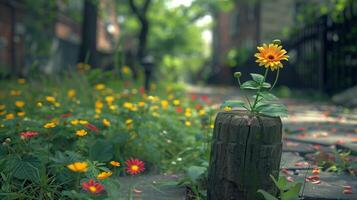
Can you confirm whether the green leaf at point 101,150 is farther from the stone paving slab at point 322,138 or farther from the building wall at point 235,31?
the building wall at point 235,31

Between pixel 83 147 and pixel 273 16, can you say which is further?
pixel 273 16

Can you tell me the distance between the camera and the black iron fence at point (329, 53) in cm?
948

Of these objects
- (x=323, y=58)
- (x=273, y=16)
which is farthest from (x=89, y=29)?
(x=273, y=16)

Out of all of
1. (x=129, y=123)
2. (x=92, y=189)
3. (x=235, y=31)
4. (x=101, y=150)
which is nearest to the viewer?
(x=92, y=189)

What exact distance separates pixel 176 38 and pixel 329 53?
29371 millimetres

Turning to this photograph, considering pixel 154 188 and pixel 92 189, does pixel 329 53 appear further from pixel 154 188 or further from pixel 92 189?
pixel 92 189

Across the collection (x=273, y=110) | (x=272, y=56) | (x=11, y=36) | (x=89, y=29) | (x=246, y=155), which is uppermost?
(x=11, y=36)

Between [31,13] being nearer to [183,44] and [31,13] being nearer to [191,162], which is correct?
[191,162]

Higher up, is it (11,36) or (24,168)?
(11,36)

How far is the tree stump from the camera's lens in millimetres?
2219

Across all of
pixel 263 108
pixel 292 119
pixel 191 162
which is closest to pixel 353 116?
pixel 292 119

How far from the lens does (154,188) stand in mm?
2598

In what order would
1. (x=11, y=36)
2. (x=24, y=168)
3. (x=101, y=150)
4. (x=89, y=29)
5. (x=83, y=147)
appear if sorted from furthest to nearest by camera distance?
(x=11, y=36)
(x=89, y=29)
(x=83, y=147)
(x=101, y=150)
(x=24, y=168)

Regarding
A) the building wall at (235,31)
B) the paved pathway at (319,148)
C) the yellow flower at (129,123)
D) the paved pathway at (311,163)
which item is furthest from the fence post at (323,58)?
the building wall at (235,31)
